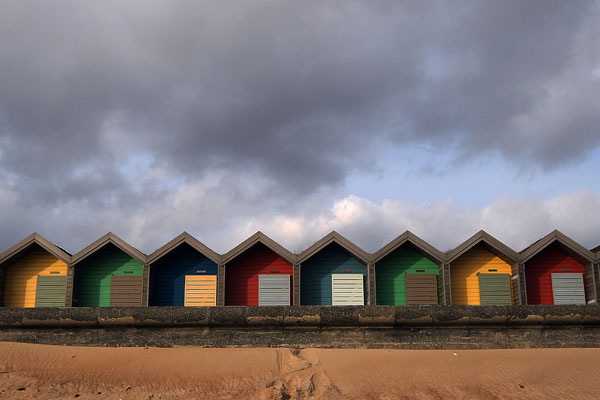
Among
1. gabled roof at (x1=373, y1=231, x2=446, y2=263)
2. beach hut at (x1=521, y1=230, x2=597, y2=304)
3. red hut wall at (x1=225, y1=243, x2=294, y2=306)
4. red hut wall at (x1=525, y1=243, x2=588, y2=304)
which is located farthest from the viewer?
red hut wall at (x1=525, y1=243, x2=588, y2=304)

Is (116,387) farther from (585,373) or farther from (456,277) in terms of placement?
(456,277)

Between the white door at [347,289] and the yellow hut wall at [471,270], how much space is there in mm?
4414

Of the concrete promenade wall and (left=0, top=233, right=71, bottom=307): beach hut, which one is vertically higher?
(left=0, top=233, right=71, bottom=307): beach hut

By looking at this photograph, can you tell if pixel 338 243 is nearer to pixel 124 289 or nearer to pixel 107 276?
pixel 124 289

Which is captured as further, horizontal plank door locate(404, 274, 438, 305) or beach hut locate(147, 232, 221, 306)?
beach hut locate(147, 232, 221, 306)

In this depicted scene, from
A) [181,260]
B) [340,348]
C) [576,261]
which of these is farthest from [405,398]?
[576,261]

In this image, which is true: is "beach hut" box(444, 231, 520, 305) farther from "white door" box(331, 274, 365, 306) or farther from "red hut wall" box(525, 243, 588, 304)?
"white door" box(331, 274, 365, 306)

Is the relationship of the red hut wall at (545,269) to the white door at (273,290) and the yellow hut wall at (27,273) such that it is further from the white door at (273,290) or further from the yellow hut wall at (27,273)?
the yellow hut wall at (27,273)

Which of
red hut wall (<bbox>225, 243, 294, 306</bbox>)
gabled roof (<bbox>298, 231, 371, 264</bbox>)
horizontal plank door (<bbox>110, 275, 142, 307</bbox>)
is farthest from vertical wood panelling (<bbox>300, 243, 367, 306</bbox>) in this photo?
horizontal plank door (<bbox>110, 275, 142, 307</bbox>)

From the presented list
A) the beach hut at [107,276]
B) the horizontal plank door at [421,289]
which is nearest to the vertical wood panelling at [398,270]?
the horizontal plank door at [421,289]

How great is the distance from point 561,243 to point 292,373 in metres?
18.1

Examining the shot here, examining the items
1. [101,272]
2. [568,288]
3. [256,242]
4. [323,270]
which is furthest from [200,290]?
[568,288]

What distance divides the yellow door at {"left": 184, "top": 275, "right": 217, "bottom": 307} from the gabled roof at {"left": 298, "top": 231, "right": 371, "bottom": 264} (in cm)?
454

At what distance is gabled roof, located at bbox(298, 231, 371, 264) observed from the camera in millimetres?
24250
